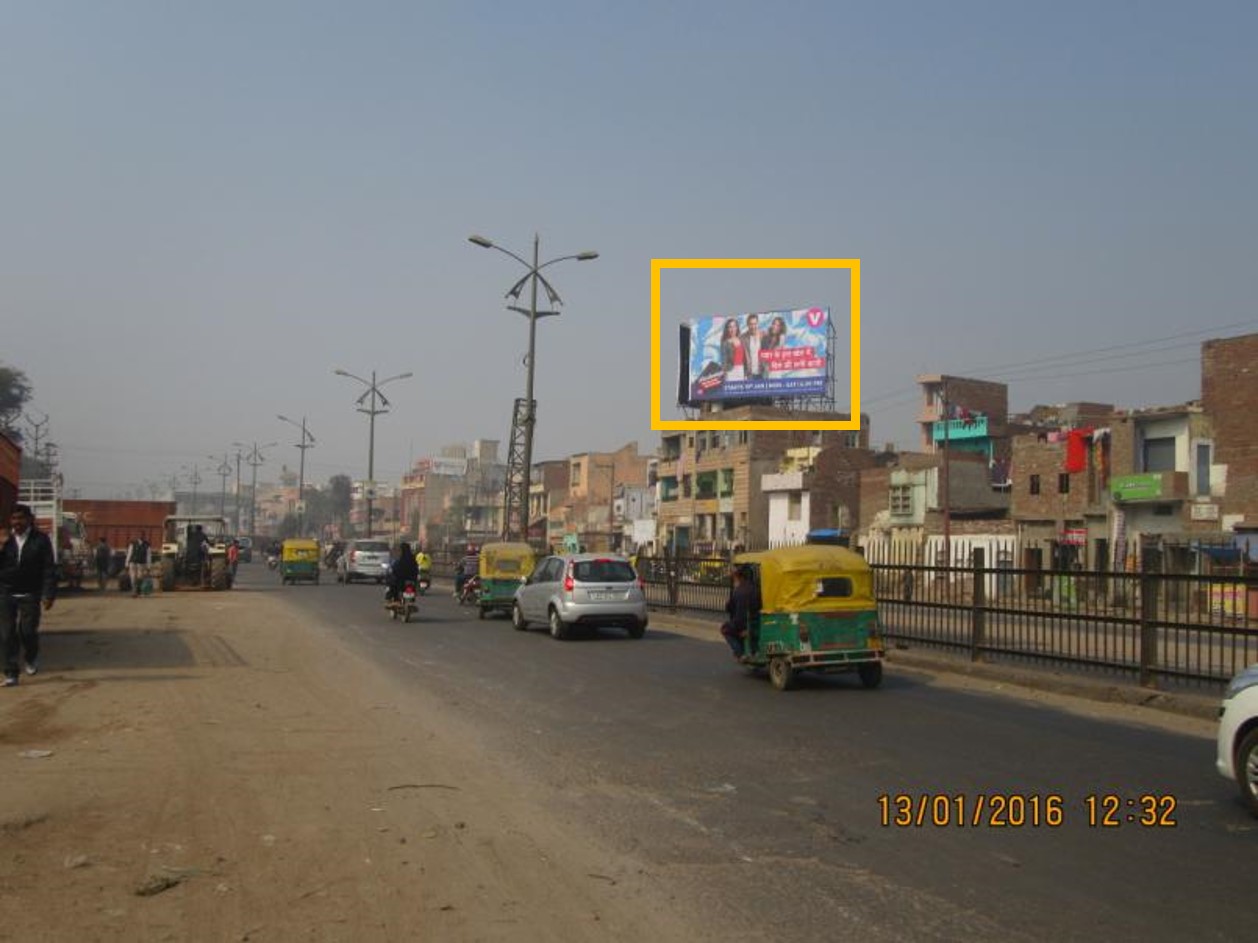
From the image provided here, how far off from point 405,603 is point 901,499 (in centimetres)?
4368

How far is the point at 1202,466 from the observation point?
4516cm

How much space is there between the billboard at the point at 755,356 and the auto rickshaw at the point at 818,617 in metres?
52.9

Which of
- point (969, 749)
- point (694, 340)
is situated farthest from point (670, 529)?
point (969, 749)

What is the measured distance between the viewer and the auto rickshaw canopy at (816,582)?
43.5ft

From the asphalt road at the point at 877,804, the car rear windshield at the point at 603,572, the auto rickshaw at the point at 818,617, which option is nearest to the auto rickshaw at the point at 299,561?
the car rear windshield at the point at 603,572

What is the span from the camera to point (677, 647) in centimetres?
1975

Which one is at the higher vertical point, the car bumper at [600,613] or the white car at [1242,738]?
the white car at [1242,738]

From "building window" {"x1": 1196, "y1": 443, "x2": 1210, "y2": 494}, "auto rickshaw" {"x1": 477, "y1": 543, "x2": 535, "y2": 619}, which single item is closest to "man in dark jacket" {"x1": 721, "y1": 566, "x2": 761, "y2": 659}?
"auto rickshaw" {"x1": 477, "y1": 543, "x2": 535, "y2": 619}

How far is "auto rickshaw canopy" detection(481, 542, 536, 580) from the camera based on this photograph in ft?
87.7

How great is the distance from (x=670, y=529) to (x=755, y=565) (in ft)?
224

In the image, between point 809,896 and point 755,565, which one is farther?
point 755,565

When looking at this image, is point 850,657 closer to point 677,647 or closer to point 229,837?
point 677,647

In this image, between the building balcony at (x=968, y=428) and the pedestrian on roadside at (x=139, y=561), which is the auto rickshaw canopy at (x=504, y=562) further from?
the building balcony at (x=968, y=428)

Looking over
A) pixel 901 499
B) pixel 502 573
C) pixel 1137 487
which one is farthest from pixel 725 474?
pixel 502 573
